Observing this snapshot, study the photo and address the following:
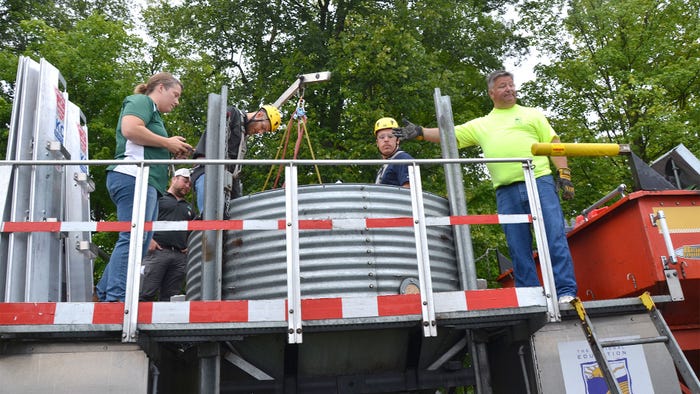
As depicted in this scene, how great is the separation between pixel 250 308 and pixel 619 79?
14.9 metres

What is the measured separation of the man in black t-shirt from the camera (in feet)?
22.1

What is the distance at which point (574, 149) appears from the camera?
491 cm

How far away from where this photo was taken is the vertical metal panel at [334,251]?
4.93 m

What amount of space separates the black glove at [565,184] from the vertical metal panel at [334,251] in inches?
41.0

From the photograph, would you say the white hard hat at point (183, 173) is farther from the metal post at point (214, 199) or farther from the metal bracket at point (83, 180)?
the metal post at point (214, 199)

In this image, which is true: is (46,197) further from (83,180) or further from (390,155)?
(390,155)

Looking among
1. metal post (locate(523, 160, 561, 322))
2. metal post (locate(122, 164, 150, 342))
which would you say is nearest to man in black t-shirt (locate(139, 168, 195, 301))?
metal post (locate(122, 164, 150, 342))

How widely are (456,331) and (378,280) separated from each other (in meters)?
0.82

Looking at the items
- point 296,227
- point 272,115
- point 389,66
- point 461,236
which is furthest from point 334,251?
point 389,66

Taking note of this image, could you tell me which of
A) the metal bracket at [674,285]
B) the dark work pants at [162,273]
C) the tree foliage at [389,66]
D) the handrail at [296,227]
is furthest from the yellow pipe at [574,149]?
the tree foliage at [389,66]

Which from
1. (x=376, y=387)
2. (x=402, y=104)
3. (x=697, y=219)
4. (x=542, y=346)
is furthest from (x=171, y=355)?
(x=402, y=104)

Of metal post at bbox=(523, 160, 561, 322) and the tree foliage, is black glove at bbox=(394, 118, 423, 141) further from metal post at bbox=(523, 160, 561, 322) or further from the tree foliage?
the tree foliage

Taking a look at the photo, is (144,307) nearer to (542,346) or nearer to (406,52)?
(542,346)

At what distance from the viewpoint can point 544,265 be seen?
445 centimetres
